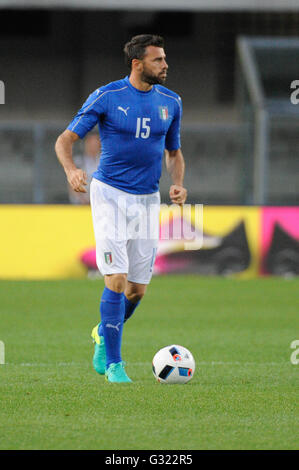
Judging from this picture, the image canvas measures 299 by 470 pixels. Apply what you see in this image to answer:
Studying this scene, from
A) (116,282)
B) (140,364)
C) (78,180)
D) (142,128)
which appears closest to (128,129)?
(142,128)

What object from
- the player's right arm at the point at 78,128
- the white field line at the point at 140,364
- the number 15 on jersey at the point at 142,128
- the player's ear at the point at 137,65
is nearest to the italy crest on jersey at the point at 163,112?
the number 15 on jersey at the point at 142,128

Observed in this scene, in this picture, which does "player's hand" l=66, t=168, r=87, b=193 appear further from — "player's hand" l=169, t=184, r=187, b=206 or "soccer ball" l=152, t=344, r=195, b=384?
"soccer ball" l=152, t=344, r=195, b=384

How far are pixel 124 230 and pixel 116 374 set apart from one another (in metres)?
0.94

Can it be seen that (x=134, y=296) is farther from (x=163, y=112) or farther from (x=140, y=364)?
(x=163, y=112)

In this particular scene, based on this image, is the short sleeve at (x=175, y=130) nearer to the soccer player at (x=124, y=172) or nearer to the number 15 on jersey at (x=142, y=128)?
the soccer player at (x=124, y=172)

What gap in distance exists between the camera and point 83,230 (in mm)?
14398

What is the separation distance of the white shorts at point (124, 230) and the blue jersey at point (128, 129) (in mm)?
73

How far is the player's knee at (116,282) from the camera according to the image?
21.1ft

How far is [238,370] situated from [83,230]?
7.52m

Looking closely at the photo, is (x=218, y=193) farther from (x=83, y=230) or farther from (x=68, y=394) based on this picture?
(x=68, y=394)

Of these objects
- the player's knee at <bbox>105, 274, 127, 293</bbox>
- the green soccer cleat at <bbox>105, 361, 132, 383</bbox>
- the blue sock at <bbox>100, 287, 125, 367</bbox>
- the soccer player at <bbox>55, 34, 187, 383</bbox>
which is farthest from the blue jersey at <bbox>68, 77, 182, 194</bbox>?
the green soccer cleat at <bbox>105, 361, 132, 383</bbox>

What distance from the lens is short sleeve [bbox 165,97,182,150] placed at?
22.5 ft

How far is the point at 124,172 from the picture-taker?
6609 millimetres

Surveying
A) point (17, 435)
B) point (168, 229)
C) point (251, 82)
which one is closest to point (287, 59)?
point (251, 82)
